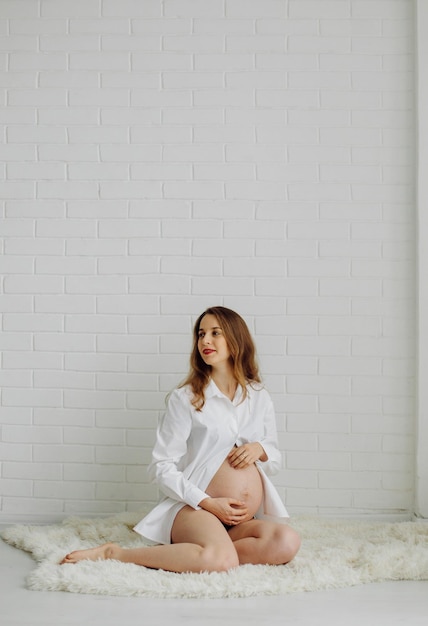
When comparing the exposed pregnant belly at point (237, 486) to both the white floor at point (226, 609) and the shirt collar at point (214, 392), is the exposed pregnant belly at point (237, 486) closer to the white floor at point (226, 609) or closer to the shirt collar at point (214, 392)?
the shirt collar at point (214, 392)

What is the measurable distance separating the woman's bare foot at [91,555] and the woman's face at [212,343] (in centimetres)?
86

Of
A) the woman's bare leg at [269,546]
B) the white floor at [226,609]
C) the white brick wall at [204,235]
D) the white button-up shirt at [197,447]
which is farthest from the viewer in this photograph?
the white brick wall at [204,235]

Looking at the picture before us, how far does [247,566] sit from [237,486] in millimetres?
337

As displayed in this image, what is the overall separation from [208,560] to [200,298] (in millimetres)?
1423

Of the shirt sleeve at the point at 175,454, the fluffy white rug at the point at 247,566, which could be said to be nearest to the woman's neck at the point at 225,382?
the shirt sleeve at the point at 175,454

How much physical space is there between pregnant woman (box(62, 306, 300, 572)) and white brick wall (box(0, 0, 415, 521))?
548 mm

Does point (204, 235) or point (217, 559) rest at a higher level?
point (204, 235)

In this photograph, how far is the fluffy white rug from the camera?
2416 mm

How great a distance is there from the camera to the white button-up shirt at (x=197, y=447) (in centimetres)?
278

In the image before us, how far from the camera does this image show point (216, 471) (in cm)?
284

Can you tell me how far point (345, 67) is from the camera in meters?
3.56

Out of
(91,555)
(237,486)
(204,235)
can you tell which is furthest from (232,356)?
(91,555)

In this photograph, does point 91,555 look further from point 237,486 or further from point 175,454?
point 237,486

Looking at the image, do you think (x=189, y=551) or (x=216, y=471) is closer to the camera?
(x=189, y=551)
